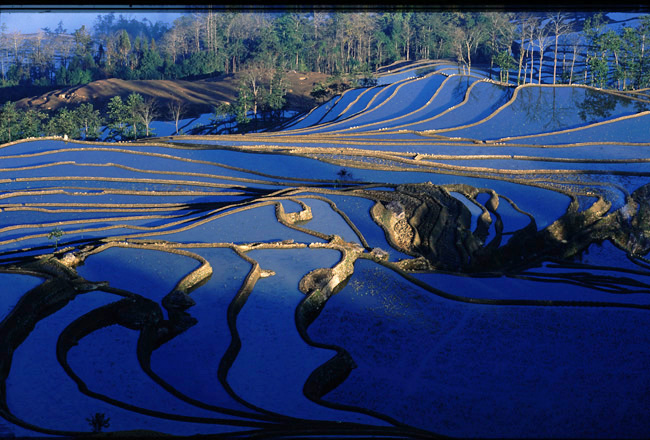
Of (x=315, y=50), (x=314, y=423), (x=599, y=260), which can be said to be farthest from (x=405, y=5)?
(x=315, y=50)

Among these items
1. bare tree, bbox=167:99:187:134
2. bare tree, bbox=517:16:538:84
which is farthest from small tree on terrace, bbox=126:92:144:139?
bare tree, bbox=517:16:538:84

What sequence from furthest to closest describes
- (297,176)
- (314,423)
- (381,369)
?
(297,176)
(381,369)
(314,423)

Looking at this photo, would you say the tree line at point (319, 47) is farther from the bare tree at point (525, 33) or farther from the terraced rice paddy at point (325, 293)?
the terraced rice paddy at point (325, 293)

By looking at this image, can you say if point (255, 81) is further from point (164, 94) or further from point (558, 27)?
point (558, 27)

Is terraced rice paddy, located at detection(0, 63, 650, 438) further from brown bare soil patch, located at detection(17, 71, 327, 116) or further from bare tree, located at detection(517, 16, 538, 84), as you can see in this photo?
brown bare soil patch, located at detection(17, 71, 327, 116)

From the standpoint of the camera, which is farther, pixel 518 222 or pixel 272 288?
pixel 518 222

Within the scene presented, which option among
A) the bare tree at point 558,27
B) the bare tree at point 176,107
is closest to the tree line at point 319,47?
the bare tree at point 558,27

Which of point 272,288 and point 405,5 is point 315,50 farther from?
point 405,5

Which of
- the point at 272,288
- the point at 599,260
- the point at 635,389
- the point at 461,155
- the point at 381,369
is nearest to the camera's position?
the point at 635,389
